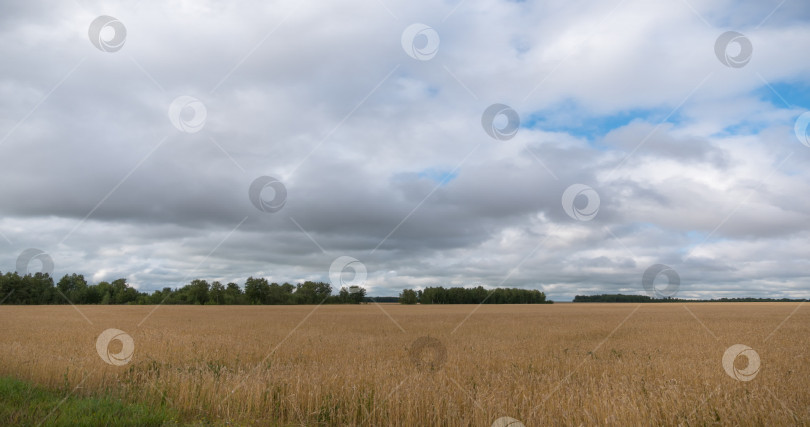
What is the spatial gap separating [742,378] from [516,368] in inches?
242

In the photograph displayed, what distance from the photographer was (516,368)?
14.7 meters

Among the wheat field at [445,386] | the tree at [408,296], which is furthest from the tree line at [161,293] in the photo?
the wheat field at [445,386]

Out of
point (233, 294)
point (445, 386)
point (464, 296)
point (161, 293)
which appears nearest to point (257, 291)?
point (233, 294)

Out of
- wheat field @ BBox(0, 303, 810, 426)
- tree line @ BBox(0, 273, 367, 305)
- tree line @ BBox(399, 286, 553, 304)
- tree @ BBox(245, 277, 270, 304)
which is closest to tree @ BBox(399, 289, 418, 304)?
tree line @ BBox(399, 286, 553, 304)

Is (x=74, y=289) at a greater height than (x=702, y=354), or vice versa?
(x=74, y=289)

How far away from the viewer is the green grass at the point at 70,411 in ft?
28.3

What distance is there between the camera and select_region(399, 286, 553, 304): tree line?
15975cm

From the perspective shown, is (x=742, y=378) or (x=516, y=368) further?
(x=516, y=368)

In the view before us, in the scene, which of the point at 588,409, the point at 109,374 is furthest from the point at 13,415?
the point at 588,409

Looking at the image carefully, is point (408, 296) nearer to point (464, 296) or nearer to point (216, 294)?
point (464, 296)

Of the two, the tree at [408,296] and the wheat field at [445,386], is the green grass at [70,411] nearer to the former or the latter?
the wheat field at [445,386]

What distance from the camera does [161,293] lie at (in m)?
153

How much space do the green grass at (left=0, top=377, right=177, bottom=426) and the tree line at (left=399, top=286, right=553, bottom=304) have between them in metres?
150

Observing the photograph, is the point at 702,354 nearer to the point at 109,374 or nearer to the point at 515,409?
the point at 515,409
